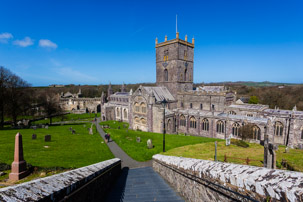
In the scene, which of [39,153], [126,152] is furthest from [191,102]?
[39,153]

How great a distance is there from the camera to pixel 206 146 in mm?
20688

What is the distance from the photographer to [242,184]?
2738 mm

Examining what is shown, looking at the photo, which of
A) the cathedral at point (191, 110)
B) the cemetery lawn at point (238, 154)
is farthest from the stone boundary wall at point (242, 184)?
the cathedral at point (191, 110)

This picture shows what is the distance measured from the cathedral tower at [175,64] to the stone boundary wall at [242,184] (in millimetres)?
32306

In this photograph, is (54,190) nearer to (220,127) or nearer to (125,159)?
(125,159)

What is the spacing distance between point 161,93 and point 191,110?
7651mm

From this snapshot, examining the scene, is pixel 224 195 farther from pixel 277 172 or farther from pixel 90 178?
pixel 90 178

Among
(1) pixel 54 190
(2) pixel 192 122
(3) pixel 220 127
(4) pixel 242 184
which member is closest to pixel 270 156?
(4) pixel 242 184

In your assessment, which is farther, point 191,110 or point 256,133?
point 191,110

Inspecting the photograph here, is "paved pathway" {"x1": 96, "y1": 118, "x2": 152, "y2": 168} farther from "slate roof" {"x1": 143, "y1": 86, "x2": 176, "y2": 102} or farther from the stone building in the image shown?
the stone building

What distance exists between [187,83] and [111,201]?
34861 mm

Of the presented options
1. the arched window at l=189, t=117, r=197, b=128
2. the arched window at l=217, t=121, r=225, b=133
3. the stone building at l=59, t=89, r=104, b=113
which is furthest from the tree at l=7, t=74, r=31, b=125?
the stone building at l=59, t=89, r=104, b=113

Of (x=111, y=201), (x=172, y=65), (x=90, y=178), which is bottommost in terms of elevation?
(x=111, y=201)

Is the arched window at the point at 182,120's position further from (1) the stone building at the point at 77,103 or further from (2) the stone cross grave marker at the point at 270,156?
(1) the stone building at the point at 77,103
